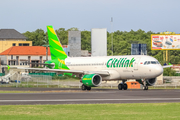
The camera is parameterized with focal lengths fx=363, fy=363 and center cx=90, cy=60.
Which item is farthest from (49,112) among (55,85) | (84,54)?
(84,54)

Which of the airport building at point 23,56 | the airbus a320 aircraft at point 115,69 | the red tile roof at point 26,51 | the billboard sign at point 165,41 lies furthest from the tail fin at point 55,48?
the red tile roof at point 26,51

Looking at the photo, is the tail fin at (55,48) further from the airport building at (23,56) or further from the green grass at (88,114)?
the airport building at (23,56)

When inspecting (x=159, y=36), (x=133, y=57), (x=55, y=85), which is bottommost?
(x=55, y=85)

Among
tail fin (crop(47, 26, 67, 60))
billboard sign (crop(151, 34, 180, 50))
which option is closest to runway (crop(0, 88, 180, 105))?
tail fin (crop(47, 26, 67, 60))

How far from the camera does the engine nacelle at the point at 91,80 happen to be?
123 ft

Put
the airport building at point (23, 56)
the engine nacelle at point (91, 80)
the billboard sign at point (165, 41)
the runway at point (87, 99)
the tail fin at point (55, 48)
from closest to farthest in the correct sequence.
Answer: the runway at point (87, 99) → the engine nacelle at point (91, 80) → the tail fin at point (55, 48) → the billboard sign at point (165, 41) → the airport building at point (23, 56)

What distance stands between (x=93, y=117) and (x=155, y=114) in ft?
8.86

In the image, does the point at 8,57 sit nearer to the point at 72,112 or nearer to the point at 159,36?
the point at 159,36

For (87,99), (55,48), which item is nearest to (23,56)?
(55,48)

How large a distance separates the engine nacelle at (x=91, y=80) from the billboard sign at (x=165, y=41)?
6154 cm

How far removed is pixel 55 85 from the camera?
50469 mm

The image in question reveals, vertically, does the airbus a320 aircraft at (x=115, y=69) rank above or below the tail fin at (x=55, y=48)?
below

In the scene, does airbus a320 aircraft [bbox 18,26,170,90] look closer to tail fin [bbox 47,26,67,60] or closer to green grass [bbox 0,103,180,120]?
tail fin [bbox 47,26,67,60]

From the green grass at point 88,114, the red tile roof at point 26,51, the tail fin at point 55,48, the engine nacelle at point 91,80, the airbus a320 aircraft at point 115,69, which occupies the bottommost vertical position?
the green grass at point 88,114
